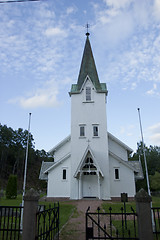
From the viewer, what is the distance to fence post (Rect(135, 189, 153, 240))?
6.27m

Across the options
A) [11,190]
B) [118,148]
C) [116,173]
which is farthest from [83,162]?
[11,190]

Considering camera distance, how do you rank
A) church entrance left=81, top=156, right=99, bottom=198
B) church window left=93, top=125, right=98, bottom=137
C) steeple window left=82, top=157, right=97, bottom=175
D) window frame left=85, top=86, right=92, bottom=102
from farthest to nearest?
window frame left=85, top=86, right=92, bottom=102 < church window left=93, top=125, right=98, bottom=137 < church entrance left=81, top=156, right=99, bottom=198 < steeple window left=82, top=157, right=97, bottom=175

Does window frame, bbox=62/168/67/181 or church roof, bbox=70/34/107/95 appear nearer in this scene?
window frame, bbox=62/168/67/181

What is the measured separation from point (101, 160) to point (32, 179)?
53.0m

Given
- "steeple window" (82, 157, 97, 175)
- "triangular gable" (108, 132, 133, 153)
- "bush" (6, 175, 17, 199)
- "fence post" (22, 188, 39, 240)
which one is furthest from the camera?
"bush" (6, 175, 17, 199)

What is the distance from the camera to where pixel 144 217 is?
251 inches

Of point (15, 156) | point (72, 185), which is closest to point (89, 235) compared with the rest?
point (72, 185)

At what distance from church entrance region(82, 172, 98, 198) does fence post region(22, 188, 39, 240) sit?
1769cm

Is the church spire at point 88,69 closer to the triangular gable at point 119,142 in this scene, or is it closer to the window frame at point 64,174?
the triangular gable at point 119,142

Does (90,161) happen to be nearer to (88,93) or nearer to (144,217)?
(88,93)

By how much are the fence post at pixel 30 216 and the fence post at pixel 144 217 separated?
3.29 metres

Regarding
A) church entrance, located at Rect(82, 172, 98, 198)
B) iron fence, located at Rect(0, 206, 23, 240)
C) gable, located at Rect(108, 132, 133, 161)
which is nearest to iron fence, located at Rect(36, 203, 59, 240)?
iron fence, located at Rect(0, 206, 23, 240)

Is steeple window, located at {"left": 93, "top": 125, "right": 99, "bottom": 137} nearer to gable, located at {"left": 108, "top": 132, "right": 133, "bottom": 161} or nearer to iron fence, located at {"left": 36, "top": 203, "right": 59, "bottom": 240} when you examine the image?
gable, located at {"left": 108, "top": 132, "right": 133, "bottom": 161}

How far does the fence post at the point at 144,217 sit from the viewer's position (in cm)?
627
